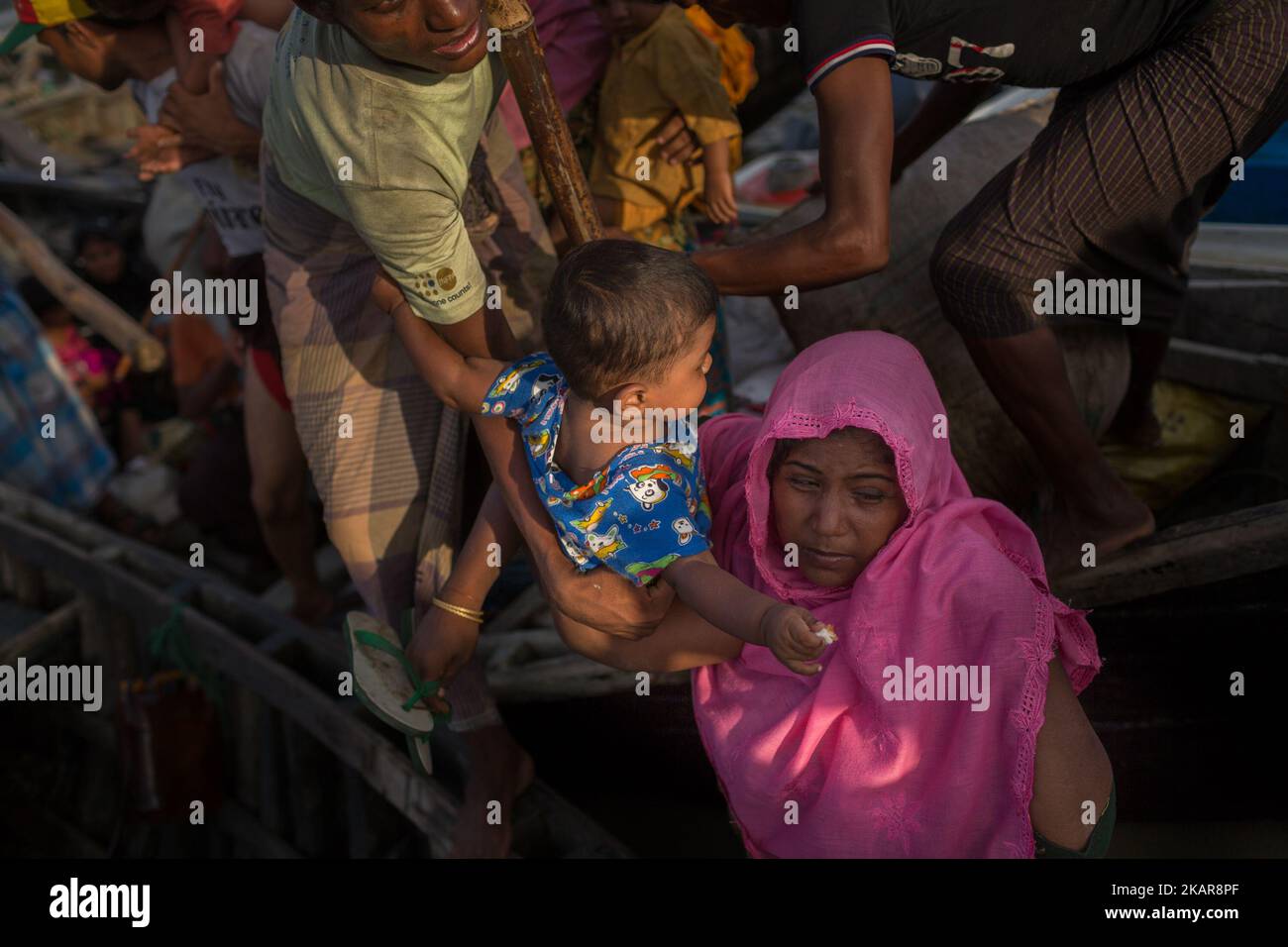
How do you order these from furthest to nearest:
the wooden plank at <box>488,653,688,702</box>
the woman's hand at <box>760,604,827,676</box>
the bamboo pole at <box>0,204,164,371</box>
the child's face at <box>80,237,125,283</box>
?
the child's face at <box>80,237,125,283</box>, the bamboo pole at <box>0,204,164,371</box>, the wooden plank at <box>488,653,688,702</box>, the woman's hand at <box>760,604,827,676</box>

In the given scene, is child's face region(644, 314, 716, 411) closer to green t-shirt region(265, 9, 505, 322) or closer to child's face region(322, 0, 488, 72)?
green t-shirt region(265, 9, 505, 322)

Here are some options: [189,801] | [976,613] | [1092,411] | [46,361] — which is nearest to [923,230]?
[1092,411]

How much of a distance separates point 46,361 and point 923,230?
444 cm

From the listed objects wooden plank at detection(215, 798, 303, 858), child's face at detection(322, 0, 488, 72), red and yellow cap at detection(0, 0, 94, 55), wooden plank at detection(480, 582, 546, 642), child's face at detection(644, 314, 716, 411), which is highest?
red and yellow cap at detection(0, 0, 94, 55)

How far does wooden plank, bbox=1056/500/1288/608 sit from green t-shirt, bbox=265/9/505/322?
1.45 meters

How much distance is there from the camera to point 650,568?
1884 millimetres

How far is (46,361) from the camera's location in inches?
212

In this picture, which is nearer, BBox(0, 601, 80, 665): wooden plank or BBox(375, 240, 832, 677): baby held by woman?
BBox(375, 240, 832, 677): baby held by woman

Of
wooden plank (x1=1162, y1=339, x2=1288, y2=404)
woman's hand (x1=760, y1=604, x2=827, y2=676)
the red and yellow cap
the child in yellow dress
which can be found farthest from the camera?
wooden plank (x1=1162, y1=339, x2=1288, y2=404)

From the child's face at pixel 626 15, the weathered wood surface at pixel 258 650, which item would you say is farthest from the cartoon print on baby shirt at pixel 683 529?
the child's face at pixel 626 15

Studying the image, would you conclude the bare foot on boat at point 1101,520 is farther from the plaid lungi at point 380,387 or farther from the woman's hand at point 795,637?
the plaid lungi at point 380,387

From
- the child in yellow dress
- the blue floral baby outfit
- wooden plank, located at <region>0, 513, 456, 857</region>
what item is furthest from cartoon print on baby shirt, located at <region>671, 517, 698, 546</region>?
A: the child in yellow dress

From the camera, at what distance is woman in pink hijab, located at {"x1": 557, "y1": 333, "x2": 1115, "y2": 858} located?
1.69m
